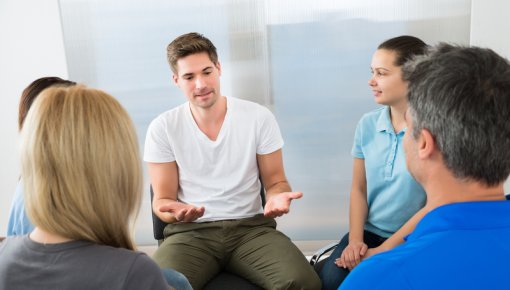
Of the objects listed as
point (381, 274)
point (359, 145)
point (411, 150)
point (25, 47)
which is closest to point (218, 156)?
point (359, 145)

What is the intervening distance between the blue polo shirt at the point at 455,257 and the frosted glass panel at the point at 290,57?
72.9 inches

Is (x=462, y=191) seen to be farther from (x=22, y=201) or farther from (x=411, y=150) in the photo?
(x=22, y=201)

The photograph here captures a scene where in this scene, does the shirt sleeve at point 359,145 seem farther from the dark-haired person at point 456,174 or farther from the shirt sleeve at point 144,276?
the shirt sleeve at point 144,276

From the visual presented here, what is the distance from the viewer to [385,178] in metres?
1.78

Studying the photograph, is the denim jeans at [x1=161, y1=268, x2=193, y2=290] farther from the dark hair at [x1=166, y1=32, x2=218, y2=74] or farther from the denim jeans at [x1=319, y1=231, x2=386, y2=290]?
the dark hair at [x1=166, y1=32, x2=218, y2=74]

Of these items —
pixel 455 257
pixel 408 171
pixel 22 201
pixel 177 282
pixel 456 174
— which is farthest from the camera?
pixel 22 201

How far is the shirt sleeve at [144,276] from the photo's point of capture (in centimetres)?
92

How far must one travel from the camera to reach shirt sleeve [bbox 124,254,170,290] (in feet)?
3.02

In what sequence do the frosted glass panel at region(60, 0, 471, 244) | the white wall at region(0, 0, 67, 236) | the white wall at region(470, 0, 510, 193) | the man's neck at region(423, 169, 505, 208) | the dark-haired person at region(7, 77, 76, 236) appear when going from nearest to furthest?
the man's neck at region(423, 169, 505, 208) < the dark-haired person at region(7, 77, 76, 236) < the white wall at region(470, 0, 510, 193) < the frosted glass panel at region(60, 0, 471, 244) < the white wall at region(0, 0, 67, 236)

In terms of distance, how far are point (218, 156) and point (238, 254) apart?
0.44 m

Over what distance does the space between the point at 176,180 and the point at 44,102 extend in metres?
1.16

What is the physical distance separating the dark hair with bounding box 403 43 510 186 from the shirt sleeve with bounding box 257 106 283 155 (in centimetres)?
120

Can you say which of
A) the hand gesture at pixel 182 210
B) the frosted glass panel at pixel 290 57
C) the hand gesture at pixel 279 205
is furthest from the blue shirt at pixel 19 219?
the frosted glass panel at pixel 290 57

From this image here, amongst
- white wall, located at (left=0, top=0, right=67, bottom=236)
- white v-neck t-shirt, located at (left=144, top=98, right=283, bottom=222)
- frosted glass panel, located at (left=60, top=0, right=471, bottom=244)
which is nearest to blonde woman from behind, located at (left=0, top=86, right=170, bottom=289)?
white v-neck t-shirt, located at (left=144, top=98, right=283, bottom=222)
